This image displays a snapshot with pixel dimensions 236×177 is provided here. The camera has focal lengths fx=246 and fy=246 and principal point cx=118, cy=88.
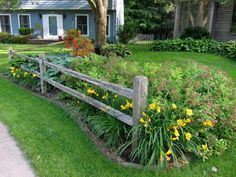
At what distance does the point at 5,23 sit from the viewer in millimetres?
21094

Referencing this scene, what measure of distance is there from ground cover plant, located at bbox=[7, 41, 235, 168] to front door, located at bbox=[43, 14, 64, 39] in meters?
17.0

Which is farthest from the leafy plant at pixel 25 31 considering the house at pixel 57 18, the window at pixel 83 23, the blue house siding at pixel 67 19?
the window at pixel 83 23

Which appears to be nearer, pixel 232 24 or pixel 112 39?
pixel 232 24

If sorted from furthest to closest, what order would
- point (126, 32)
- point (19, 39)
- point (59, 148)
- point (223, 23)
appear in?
point (19, 39) < point (126, 32) < point (223, 23) < point (59, 148)

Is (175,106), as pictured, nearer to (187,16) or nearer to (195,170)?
(195,170)

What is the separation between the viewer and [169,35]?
990 inches

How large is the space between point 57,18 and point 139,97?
19002mm

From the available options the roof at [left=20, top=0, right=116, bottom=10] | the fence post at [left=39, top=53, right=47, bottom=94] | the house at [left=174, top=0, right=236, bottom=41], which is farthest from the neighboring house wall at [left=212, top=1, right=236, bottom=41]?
the fence post at [left=39, top=53, right=47, bottom=94]

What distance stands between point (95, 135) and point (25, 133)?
1.13 m

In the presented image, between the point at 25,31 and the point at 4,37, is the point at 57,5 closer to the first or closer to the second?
the point at 25,31

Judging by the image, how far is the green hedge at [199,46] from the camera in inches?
420

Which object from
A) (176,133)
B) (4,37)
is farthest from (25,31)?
(176,133)

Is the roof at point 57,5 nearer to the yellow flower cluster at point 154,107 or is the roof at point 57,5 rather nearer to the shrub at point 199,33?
the shrub at point 199,33

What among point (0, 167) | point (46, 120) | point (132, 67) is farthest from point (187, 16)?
point (0, 167)
